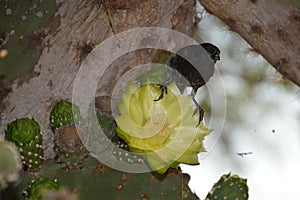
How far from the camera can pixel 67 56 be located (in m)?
1.10

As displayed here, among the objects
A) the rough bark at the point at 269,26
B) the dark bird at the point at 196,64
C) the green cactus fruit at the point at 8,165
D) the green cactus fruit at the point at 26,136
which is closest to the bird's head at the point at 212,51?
the dark bird at the point at 196,64

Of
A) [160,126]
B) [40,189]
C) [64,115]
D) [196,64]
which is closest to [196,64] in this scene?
[196,64]

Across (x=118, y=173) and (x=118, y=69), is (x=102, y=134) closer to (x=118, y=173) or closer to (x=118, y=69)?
(x=118, y=173)

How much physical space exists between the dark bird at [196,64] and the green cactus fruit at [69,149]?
0.16 m

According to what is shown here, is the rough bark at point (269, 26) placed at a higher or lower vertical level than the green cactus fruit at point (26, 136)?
lower

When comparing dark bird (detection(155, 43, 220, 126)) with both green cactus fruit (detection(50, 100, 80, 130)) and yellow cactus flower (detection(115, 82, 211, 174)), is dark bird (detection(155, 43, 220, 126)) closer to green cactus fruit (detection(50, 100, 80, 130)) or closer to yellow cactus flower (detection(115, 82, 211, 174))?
yellow cactus flower (detection(115, 82, 211, 174))

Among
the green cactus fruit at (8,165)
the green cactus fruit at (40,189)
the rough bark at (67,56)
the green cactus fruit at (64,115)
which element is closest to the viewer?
the green cactus fruit at (8,165)

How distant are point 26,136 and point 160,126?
23 cm

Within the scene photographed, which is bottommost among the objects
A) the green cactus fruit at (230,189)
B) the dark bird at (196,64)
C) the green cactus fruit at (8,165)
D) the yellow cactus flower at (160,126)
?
the green cactus fruit at (230,189)

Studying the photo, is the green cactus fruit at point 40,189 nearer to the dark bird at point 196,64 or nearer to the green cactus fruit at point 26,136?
the green cactus fruit at point 26,136

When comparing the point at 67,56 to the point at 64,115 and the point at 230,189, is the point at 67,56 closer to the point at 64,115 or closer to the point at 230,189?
the point at 64,115

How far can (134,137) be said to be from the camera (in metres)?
0.99

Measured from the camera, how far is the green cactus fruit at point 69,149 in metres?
0.97

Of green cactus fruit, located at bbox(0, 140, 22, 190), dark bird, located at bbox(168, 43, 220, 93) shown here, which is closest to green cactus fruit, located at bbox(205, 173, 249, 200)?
dark bird, located at bbox(168, 43, 220, 93)
